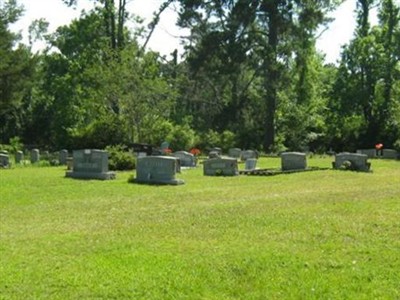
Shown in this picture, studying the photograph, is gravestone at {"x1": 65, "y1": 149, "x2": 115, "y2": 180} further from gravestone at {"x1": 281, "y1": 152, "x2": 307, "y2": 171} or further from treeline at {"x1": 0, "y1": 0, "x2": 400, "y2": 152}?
treeline at {"x1": 0, "y1": 0, "x2": 400, "y2": 152}

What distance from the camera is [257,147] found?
42.4 m

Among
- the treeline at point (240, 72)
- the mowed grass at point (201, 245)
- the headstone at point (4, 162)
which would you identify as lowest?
the mowed grass at point (201, 245)

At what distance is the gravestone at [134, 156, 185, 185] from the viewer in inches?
667

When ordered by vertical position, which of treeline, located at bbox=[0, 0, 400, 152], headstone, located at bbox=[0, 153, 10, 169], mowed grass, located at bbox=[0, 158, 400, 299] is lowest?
mowed grass, located at bbox=[0, 158, 400, 299]

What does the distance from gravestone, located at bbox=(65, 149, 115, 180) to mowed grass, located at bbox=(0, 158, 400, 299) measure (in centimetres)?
431

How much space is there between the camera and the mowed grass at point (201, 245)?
6.17m

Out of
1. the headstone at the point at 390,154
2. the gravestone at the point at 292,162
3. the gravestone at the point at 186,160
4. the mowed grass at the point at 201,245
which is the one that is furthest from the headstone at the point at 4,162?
the headstone at the point at 390,154

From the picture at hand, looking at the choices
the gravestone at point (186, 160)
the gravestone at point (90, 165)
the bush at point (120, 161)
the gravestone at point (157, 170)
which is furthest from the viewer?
the gravestone at point (186, 160)

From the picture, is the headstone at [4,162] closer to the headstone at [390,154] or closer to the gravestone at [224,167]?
the gravestone at [224,167]

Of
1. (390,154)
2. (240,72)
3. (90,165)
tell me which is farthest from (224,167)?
(240,72)

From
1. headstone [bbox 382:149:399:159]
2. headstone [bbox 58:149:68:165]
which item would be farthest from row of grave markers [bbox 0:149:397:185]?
headstone [bbox 382:149:399:159]

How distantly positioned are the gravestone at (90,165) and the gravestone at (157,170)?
1.50 metres

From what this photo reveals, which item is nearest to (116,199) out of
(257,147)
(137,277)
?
(137,277)

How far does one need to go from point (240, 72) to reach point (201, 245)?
37.5m
